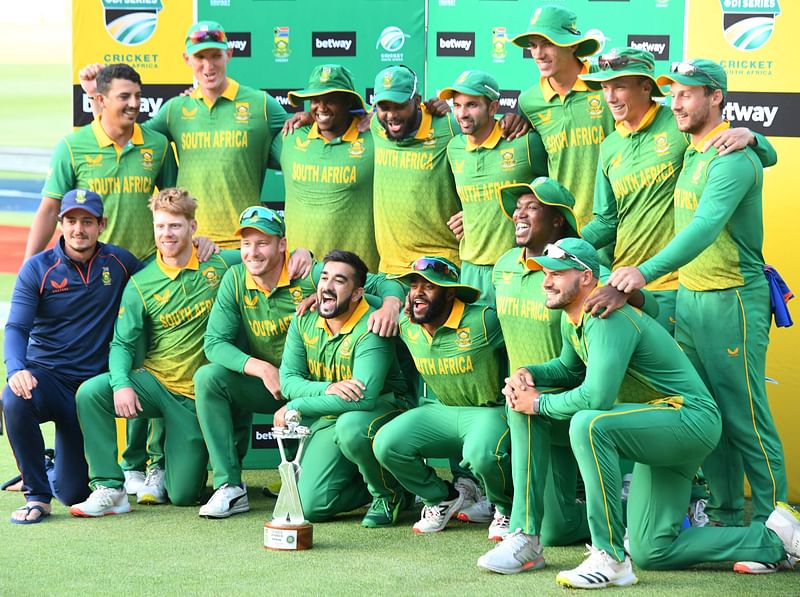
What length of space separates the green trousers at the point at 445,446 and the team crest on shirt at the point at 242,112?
1.83 m

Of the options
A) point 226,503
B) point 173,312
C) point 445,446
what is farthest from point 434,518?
point 173,312

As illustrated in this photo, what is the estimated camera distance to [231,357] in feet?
19.9

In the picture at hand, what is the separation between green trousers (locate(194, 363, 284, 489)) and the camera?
6.09 metres

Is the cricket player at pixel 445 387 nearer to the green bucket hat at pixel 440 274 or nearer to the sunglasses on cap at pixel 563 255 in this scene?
the green bucket hat at pixel 440 274

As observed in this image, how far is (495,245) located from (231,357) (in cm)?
136

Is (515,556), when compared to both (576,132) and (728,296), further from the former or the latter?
(576,132)

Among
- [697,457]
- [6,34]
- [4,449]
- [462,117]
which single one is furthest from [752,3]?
[6,34]

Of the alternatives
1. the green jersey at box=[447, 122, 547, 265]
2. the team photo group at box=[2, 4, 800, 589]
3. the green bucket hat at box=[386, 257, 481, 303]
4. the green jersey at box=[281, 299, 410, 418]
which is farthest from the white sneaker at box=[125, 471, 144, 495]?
the green jersey at box=[447, 122, 547, 265]

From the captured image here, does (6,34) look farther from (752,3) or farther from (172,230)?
(752,3)

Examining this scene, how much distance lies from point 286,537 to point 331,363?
0.96 m

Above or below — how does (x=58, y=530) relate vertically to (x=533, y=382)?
below

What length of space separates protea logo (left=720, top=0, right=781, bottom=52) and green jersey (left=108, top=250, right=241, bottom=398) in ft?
9.21

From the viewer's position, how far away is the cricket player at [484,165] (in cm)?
588

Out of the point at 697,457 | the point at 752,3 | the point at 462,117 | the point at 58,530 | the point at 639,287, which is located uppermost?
the point at 752,3
